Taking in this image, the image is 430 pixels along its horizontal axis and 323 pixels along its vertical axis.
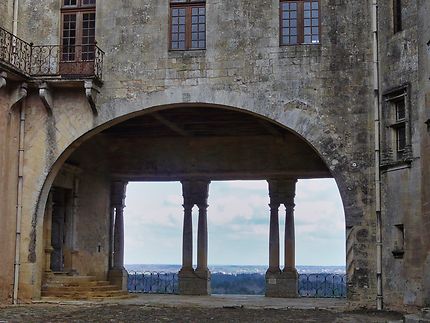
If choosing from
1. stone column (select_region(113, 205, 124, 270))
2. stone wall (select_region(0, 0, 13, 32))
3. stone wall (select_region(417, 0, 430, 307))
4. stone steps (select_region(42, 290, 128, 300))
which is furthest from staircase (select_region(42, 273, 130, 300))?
stone wall (select_region(417, 0, 430, 307))

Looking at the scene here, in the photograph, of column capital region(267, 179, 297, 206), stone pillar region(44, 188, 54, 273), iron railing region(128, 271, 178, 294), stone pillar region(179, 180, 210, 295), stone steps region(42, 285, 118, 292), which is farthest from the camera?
iron railing region(128, 271, 178, 294)

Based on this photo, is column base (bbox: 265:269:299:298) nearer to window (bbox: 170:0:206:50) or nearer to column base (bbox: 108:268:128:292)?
column base (bbox: 108:268:128:292)

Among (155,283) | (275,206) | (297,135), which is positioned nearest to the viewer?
(297,135)

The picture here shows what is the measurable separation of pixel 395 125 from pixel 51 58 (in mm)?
8331

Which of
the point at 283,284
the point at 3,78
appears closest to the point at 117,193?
the point at 283,284

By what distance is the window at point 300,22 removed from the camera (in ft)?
58.4

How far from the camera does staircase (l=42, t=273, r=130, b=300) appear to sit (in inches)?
763

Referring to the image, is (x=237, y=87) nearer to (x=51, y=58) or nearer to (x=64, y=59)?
(x=64, y=59)

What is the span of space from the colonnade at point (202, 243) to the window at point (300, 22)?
7.61 metres

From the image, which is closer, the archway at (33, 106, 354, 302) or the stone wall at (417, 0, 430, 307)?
the stone wall at (417, 0, 430, 307)

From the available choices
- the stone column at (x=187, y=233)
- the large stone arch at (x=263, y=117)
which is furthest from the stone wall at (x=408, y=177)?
the stone column at (x=187, y=233)

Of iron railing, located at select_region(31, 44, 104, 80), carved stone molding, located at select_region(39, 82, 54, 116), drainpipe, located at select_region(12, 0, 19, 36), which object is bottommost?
carved stone molding, located at select_region(39, 82, 54, 116)

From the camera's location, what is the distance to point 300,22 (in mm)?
17875

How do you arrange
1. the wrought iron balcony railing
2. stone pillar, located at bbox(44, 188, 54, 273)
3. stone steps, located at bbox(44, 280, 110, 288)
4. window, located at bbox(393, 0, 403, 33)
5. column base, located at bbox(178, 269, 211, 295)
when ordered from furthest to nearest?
column base, located at bbox(178, 269, 211, 295), stone pillar, located at bbox(44, 188, 54, 273), stone steps, located at bbox(44, 280, 110, 288), the wrought iron balcony railing, window, located at bbox(393, 0, 403, 33)
